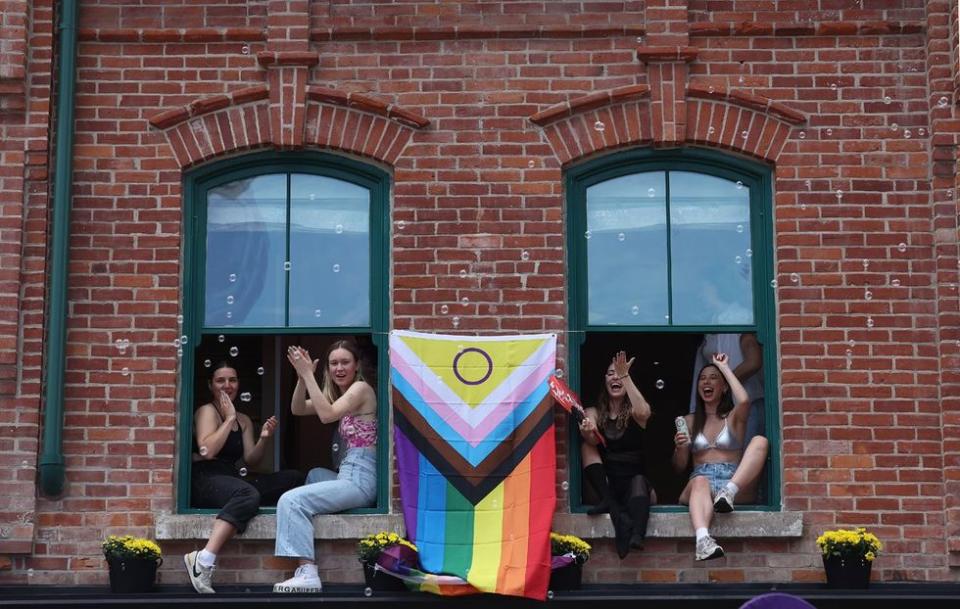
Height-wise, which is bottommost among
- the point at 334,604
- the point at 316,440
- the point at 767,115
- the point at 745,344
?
the point at 334,604

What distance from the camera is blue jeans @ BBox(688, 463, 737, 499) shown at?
9.80m

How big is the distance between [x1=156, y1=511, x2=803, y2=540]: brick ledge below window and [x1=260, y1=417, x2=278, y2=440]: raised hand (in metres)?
0.55

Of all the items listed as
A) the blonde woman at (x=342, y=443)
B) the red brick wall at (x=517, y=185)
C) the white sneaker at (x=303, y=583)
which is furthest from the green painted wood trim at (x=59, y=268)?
the white sneaker at (x=303, y=583)

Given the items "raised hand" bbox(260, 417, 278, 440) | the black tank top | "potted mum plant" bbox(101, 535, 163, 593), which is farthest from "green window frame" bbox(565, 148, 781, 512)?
"potted mum plant" bbox(101, 535, 163, 593)

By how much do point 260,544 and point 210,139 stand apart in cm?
261

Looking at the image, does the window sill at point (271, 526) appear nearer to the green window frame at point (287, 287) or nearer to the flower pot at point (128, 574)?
the green window frame at point (287, 287)

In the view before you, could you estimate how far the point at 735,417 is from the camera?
9.92 meters

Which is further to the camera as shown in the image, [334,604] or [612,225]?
[612,225]

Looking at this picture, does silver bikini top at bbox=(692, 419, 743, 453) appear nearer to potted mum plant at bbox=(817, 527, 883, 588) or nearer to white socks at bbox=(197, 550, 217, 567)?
potted mum plant at bbox=(817, 527, 883, 588)

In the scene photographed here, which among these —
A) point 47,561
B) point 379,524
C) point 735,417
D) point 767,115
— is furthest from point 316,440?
point 767,115

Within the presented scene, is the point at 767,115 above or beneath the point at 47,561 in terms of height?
above

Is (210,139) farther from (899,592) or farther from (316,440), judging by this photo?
(899,592)

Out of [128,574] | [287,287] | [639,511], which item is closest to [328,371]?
[287,287]

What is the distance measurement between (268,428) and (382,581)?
4.27 feet
